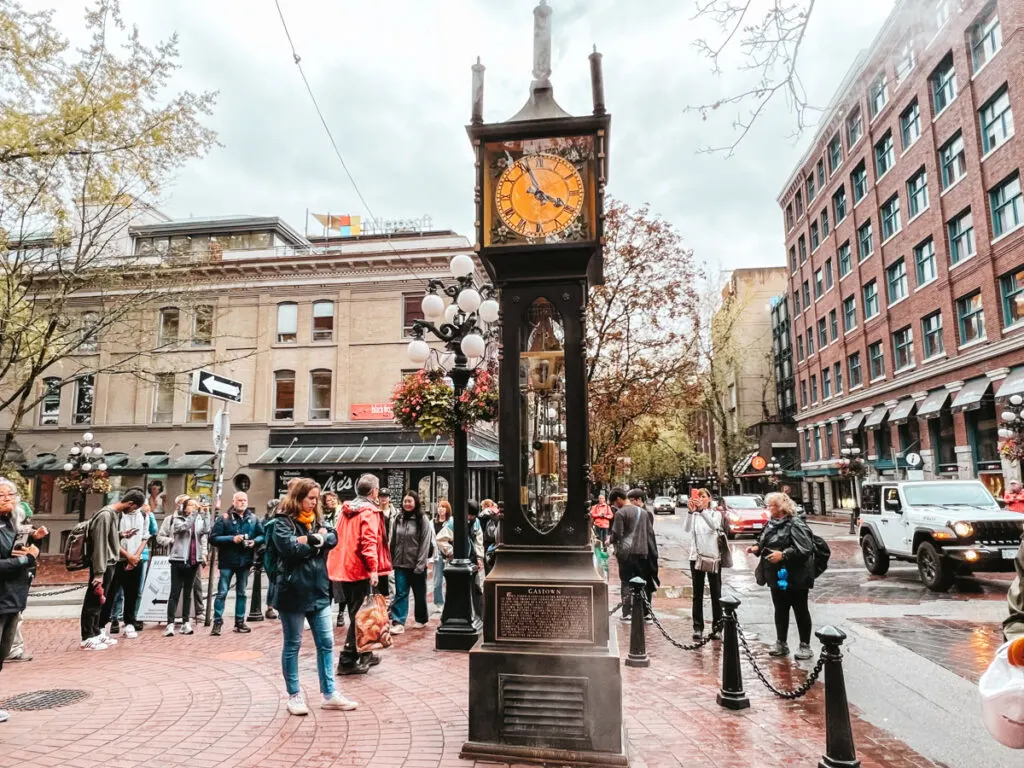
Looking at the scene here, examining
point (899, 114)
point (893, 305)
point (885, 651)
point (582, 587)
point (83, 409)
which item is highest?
point (899, 114)

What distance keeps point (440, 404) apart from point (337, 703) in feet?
14.1

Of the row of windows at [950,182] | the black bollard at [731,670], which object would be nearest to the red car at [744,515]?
the row of windows at [950,182]

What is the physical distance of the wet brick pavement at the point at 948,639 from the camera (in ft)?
22.5

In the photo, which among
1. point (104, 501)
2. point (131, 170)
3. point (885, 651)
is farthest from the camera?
point (104, 501)

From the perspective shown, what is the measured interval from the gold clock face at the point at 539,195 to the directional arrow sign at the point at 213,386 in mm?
5510

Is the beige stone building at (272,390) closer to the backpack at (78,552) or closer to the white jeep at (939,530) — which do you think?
the white jeep at (939,530)

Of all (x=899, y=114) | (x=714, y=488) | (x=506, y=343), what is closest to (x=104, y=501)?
(x=506, y=343)

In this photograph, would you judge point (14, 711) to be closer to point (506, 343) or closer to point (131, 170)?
point (506, 343)

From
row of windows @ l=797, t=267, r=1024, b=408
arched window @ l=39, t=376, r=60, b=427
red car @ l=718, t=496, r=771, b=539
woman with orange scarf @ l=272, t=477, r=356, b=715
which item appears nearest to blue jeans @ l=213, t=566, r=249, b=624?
woman with orange scarf @ l=272, t=477, r=356, b=715

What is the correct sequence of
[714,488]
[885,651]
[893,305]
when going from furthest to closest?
[714,488], [893,305], [885,651]

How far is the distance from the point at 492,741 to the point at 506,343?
Result: 2.90 meters

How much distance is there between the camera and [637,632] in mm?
7281

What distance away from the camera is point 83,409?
2669cm

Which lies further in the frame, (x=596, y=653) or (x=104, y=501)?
(x=104, y=501)
